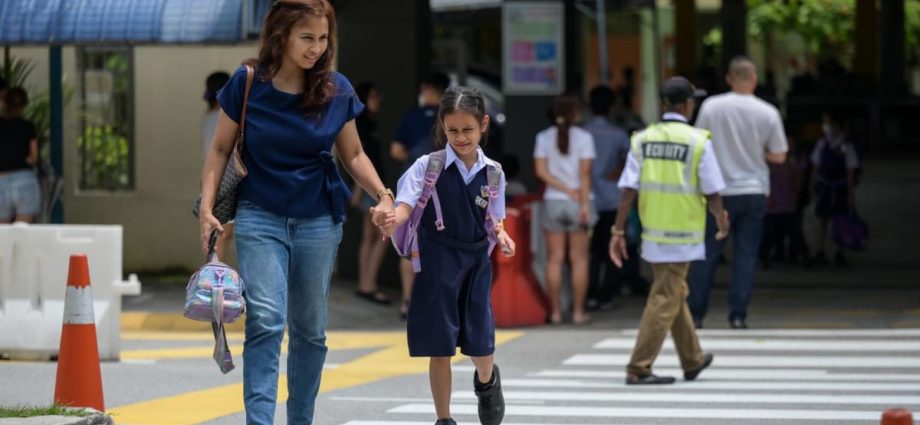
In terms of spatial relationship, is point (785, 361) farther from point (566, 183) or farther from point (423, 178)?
point (423, 178)

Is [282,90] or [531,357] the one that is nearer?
[282,90]

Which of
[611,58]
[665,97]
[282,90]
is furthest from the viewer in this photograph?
[611,58]

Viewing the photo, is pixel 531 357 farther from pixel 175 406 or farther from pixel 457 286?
pixel 457 286

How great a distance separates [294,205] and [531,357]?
5.82 m

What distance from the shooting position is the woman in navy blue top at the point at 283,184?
280 inches

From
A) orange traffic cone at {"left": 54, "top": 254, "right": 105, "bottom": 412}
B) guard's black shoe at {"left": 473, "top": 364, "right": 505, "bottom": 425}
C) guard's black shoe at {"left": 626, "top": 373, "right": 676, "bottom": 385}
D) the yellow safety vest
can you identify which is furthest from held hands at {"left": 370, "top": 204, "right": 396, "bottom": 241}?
guard's black shoe at {"left": 626, "top": 373, "right": 676, "bottom": 385}

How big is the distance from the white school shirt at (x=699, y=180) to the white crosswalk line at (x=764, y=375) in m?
0.94

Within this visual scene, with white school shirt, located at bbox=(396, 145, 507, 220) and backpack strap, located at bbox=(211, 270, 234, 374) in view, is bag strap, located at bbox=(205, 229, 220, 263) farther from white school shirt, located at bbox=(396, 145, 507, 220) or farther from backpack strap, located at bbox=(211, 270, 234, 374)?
white school shirt, located at bbox=(396, 145, 507, 220)

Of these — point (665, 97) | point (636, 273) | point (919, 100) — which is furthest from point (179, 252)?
point (919, 100)

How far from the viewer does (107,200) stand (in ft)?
57.4

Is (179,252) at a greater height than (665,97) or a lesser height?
lesser

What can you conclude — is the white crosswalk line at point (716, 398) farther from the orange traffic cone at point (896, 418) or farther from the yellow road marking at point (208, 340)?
the orange traffic cone at point (896, 418)

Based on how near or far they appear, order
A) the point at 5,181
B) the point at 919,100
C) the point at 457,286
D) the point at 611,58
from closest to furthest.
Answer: the point at 457,286 < the point at 5,181 < the point at 919,100 < the point at 611,58

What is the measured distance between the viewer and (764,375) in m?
11.7
